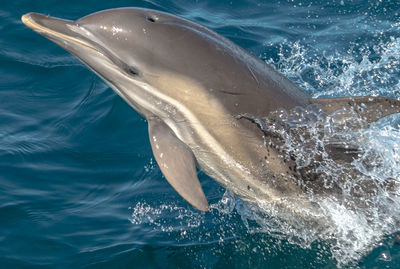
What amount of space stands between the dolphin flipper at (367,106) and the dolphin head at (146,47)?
1.13m

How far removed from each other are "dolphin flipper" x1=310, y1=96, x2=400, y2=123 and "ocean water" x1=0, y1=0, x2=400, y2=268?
282 mm

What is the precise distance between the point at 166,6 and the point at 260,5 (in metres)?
2.07

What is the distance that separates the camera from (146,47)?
5.18 meters

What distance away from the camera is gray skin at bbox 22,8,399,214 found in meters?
5.16

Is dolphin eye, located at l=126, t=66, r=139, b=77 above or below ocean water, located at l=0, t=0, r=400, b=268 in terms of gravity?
above

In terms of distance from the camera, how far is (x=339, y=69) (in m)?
9.01

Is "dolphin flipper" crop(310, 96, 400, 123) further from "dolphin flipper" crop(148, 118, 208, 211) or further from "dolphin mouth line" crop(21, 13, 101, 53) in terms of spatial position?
"dolphin mouth line" crop(21, 13, 101, 53)

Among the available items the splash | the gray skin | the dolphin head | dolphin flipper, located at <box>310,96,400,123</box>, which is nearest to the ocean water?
the splash

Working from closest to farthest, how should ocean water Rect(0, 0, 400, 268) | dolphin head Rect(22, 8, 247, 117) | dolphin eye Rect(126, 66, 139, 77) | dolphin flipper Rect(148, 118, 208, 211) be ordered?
1. dolphin flipper Rect(148, 118, 208, 211)
2. dolphin head Rect(22, 8, 247, 117)
3. dolphin eye Rect(126, 66, 139, 77)
4. ocean water Rect(0, 0, 400, 268)

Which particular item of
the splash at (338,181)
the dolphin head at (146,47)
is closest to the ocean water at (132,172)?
the splash at (338,181)

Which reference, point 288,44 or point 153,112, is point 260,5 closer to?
point 288,44

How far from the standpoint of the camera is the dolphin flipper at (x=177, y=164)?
191 inches

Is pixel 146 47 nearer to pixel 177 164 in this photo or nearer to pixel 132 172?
pixel 177 164

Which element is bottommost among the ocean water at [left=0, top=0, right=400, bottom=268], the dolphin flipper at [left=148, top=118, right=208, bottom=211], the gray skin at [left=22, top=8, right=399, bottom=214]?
the ocean water at [left=0, top=0, right=400, bottom=268]
